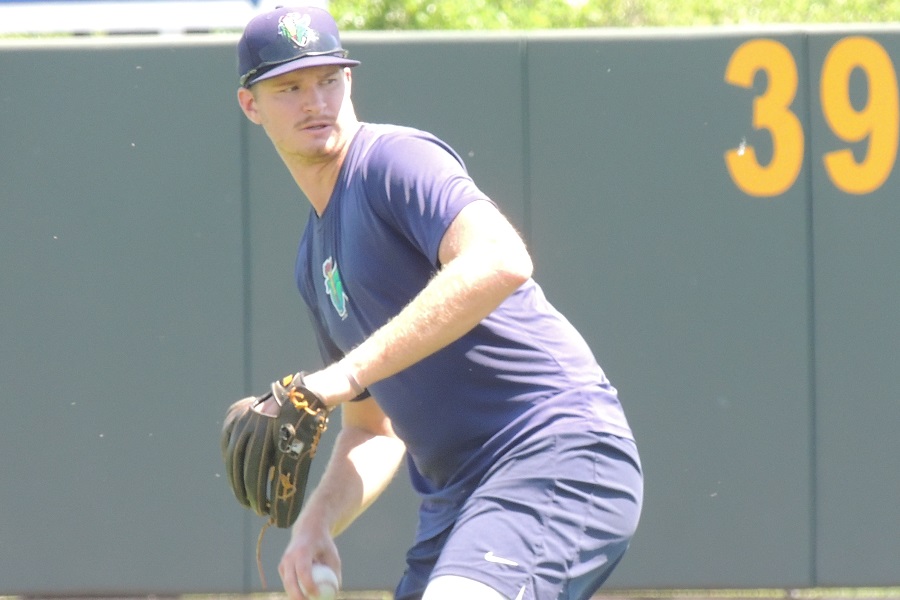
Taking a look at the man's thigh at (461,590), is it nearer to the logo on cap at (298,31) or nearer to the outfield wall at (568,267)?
the logo on cap at (298,31)

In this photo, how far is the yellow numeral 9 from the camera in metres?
5.47

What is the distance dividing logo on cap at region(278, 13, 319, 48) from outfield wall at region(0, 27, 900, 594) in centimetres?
261

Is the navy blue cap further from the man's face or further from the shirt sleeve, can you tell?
the shirt sleeve

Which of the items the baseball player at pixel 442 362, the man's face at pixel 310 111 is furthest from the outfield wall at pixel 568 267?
the man's face at pixel 310 111

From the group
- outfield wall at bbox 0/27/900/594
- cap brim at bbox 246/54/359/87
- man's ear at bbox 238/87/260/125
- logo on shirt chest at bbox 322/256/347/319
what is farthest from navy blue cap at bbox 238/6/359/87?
outfield wall at bbox 0/27/900/594

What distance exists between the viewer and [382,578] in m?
5.56

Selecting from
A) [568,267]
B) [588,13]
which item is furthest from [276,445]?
[588,13]

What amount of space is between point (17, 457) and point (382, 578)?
5.38ft

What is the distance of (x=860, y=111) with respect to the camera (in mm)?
5469

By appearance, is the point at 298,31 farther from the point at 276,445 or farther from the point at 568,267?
the point at 568,267

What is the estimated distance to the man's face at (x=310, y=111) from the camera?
2.96 m

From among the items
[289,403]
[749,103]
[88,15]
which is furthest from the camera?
[88,15]

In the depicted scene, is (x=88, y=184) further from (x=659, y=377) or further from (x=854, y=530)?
(x=854, y=530)

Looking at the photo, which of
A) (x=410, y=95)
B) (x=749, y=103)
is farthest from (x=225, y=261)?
(x=749, y=103)
